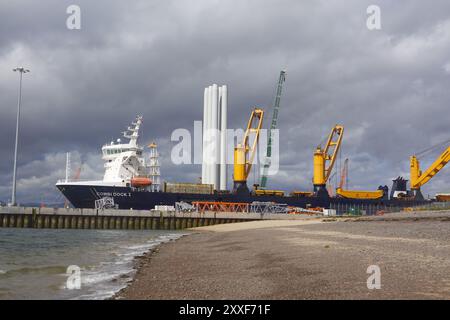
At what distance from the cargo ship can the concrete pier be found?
963 cm

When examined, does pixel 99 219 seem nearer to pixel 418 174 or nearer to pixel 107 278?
pixel 107 278

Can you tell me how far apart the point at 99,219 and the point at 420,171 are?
68.1 metres

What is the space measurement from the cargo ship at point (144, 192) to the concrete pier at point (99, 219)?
9631 millimetres

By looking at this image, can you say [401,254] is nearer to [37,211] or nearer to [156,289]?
[156,289]

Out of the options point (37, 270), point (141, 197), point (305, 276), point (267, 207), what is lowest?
point (37, 270)

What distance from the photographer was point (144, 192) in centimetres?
7319

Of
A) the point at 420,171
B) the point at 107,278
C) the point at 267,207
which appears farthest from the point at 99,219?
the point at 420,171

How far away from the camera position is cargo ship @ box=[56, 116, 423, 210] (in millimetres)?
71312

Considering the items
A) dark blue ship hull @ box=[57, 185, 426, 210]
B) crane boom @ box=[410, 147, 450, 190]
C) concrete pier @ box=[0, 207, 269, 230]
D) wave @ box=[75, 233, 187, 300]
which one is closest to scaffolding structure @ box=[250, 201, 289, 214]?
dark blue ship hull @ box=[57, 185, 426, 210]

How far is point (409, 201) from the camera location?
292 ft

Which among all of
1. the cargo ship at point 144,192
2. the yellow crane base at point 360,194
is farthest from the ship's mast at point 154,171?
the yellow crane base at point 360,194

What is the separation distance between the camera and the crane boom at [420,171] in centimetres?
8581

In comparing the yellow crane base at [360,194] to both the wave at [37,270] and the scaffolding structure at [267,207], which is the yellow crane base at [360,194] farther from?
the wave at [37,270]
